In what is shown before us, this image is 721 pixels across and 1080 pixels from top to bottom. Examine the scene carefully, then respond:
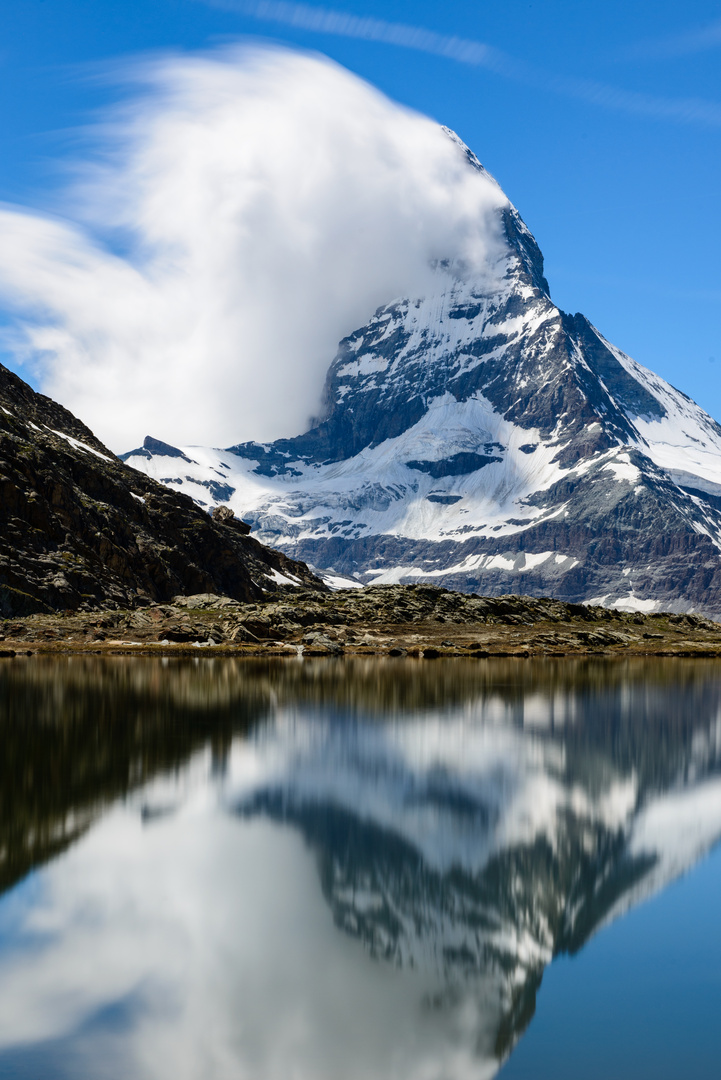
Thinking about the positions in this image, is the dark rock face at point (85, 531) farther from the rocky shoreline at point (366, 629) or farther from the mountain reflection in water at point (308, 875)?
the mountain reflection in water at point (308, 875)

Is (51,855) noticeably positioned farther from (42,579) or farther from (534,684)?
(42,579)

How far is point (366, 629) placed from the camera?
131 meters

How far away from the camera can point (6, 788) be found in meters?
31.8

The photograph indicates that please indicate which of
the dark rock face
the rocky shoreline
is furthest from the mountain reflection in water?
the dark rock face

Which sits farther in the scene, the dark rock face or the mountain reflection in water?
the dark rock face

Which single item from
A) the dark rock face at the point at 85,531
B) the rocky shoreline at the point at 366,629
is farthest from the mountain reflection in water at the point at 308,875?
the dark rock face at the point at 85,531

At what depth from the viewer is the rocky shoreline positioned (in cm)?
10600

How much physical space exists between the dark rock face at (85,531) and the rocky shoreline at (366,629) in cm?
550

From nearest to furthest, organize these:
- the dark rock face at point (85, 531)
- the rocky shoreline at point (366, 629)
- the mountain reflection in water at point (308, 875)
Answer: the mountain reflection in water at point (308, 875)
the rocky shoreline at point (366, 629)
the dark rock face at point (85, 531)

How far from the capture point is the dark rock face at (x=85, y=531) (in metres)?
121

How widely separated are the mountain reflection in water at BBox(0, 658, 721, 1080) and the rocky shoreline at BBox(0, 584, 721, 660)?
170 ft

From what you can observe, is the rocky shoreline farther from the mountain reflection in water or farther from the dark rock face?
the mountain reflection in water

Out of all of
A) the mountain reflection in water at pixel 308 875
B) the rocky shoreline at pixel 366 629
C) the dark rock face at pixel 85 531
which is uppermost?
the dark rock face at pixel 85 531

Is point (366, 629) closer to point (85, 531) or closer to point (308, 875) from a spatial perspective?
point (85, 531)
